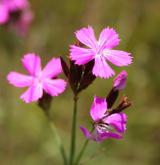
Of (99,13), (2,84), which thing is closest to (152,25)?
(99,13)

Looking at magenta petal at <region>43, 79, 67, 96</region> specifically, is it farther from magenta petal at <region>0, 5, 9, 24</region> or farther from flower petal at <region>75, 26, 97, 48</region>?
magenta petal at <region>0, 5, 9, 24</region>

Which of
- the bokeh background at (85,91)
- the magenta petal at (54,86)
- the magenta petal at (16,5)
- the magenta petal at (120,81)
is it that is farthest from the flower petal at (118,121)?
the magenta petal at (16,5)

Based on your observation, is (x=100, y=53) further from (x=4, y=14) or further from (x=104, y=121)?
(x=4, y=14)

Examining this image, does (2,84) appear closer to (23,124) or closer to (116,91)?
(23,124)

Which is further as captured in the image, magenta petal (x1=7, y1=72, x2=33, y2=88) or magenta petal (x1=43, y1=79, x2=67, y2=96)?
magenta petal (x1=7, y1=72, x2=33, y2=88)

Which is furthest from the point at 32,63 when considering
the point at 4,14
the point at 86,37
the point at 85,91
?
the point at 85,91

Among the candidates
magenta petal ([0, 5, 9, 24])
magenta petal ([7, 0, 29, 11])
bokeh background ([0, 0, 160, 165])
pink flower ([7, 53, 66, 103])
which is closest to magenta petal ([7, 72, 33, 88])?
pink flower ([7, 53, 66, 103])
